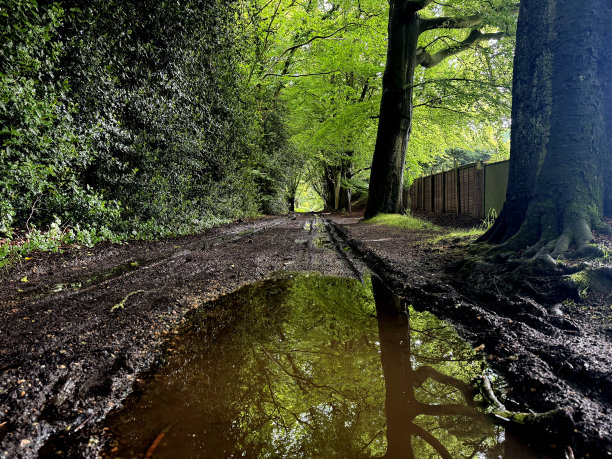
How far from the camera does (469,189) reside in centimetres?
1109

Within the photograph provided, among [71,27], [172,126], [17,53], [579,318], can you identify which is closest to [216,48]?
[172,126]

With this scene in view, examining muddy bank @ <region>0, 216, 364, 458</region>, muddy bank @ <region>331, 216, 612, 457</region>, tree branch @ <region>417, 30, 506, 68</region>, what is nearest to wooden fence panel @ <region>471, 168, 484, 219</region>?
tree branch @ <region>417, 30, 506, 68</region>

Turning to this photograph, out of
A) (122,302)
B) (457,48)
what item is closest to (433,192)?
(457,48)

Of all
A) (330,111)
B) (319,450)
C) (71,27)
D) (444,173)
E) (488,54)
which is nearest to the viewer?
(319,450)

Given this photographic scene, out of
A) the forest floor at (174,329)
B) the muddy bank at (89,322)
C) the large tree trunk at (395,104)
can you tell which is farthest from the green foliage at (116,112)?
the large tree trunk at (395,104)

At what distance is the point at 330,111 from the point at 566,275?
14.4m

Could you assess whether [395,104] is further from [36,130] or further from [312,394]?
[312,394]

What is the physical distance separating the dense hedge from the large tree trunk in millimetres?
4814

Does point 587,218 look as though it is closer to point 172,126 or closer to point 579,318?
point 579,318

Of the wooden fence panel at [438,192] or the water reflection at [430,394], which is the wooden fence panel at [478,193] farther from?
the water reflection at [430,394]

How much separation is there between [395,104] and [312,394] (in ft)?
32.9

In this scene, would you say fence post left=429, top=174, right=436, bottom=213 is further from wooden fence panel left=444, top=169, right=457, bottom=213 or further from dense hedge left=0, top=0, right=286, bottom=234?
dense hedge left=0, top=0, right=286, bottom=234

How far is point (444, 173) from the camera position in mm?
13844

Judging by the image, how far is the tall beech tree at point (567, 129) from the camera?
131 inches
